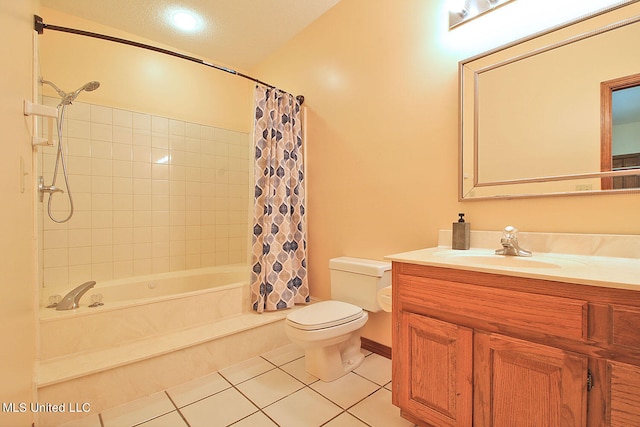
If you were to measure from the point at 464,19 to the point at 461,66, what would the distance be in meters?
0.27

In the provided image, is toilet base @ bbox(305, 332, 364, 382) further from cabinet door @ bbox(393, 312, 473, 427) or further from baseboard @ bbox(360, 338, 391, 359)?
cabinet door @ bbox(393, 312, 473, 427)

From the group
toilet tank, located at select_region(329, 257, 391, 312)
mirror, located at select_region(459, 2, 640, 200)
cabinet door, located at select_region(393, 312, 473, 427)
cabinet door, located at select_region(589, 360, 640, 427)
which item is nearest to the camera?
cabinet door, located at select_region(589, 360, 640, 427)

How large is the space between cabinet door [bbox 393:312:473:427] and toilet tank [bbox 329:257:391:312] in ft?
1.79

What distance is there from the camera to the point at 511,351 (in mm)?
999

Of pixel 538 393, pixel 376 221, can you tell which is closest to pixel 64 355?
pixel 376 221

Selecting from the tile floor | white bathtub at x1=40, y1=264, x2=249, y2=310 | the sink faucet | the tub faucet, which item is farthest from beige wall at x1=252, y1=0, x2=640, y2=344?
the tub faucet

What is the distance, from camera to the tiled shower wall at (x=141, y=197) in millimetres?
2312

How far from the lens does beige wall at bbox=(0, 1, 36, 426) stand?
0.85 metres

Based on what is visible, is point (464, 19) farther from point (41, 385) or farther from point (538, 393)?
point (41, 385)

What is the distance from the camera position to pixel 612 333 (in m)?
0.84

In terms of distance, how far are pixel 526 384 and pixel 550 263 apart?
49 centimetres

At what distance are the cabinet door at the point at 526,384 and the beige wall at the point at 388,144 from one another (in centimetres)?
69

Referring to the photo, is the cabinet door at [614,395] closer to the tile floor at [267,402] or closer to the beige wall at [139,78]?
the tile floor at [267,402]

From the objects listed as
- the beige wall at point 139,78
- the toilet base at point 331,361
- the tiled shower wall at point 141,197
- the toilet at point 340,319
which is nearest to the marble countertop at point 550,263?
the toilet at point 340,319
